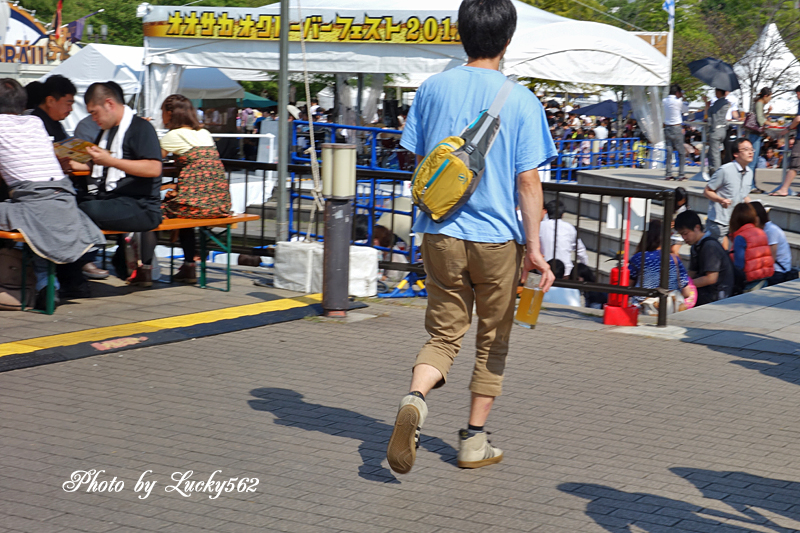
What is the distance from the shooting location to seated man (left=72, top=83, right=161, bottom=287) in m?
6.88

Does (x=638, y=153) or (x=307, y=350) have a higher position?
(x=638, y=153)

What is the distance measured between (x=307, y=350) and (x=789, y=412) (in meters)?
3.02

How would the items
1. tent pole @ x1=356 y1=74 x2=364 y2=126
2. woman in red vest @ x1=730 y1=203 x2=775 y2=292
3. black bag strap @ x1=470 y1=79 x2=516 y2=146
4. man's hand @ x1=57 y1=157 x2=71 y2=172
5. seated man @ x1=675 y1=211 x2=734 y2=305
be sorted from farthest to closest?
1. tent pole @ x1=356 y1=74 x2=364 y2=126
2. woman in red vest @ x1=730 y1=203 x2=775 y2=292
3. seated man @ x1=675 y1=211 x2=734 y2=305
4. man's hand @ x1=57 y1=157 x2=71 y2=172
5. black bag strap @ x1=470 y1=79 x2=516 y2=146

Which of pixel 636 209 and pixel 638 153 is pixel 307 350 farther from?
pixel 638 153

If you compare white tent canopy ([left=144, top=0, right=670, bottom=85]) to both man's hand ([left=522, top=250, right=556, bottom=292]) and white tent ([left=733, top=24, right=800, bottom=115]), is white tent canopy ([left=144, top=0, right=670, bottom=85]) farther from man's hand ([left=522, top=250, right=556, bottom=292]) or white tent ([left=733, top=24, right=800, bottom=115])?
white tent ([left=733, top=24, right=800, bottom=115])

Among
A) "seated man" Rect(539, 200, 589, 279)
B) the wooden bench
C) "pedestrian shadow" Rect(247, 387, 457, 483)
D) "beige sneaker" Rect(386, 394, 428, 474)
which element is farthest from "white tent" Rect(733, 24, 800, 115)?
"beige sneaker" Rect(386, 394, 428, 474)

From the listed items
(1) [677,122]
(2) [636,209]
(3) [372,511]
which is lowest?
(3) [372,511]

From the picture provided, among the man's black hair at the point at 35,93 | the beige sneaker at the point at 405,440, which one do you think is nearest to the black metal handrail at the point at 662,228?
the beige sneaker at the point at 405,440

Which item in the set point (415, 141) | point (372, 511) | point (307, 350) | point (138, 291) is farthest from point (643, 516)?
point (138, 291)

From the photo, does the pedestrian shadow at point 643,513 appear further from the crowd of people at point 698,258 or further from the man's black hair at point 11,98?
the man's black hair at point 11,98

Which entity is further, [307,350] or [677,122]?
[677,122]

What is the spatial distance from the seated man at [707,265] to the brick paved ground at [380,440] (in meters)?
3.17

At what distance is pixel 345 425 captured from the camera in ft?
15.0

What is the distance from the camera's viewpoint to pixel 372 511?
3531 mm
